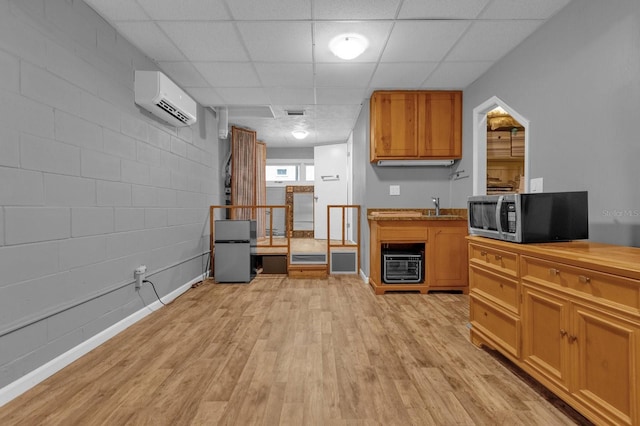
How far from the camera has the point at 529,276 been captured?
1.72 metres

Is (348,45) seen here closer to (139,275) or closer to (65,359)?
→ (139,275)

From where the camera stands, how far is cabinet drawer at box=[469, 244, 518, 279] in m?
1.85

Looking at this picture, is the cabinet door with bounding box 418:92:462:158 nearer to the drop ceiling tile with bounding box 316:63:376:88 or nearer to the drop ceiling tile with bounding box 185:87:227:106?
the drop ceiling tile with bounding box 316:63:376:88

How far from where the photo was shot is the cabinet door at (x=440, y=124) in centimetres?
383

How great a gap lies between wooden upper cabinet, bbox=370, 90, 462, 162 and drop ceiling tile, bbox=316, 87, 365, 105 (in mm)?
273

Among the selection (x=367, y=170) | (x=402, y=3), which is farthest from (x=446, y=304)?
(x=402, y=3)

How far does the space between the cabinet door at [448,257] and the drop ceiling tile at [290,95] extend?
228 cm

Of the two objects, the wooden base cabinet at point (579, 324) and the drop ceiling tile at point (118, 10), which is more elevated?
the drop ceiling tile at point (118, 10)

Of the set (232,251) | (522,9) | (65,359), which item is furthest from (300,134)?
(65,359)

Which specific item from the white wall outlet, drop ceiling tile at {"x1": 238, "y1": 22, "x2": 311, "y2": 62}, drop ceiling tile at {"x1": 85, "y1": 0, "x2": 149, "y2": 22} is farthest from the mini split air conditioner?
the white wall outlet

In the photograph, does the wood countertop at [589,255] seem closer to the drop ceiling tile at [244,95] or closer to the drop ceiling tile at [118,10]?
the drop ceiling tile at [118,10]

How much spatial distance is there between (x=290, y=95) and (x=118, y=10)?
202 cm

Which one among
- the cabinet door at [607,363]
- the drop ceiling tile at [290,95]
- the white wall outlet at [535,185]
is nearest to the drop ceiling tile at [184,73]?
the drop ceiling tile at [290,95]

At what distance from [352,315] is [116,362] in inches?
74.1
